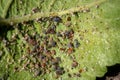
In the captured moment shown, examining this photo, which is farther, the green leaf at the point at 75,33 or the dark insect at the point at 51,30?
the dark insect at the point at 51,30

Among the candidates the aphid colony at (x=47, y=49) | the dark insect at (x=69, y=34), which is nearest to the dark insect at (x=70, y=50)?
the aphid colony at (x=47, y=49)

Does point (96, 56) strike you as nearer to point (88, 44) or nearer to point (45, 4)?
point (88, 44)

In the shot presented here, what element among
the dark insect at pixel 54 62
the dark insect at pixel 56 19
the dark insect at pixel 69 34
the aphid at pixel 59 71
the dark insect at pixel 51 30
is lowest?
the aphid at pixel 59 71

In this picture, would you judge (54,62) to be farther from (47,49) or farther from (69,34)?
(69,34)

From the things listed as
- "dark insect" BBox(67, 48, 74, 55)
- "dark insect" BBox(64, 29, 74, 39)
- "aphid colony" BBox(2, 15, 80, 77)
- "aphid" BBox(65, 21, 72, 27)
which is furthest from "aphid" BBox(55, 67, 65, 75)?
"aphid" BBox(65, 21, 72, 27)

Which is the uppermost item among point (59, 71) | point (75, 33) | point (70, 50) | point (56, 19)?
point (56, 19)

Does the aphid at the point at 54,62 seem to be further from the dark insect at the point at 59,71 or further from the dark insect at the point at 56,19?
the dark insect at the point at 56,19

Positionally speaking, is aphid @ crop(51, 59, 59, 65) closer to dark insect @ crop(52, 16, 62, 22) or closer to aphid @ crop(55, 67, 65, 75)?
aphid @ crop(55, 67, 65, 75)

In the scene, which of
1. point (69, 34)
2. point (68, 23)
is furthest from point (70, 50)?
point (68, 23)
